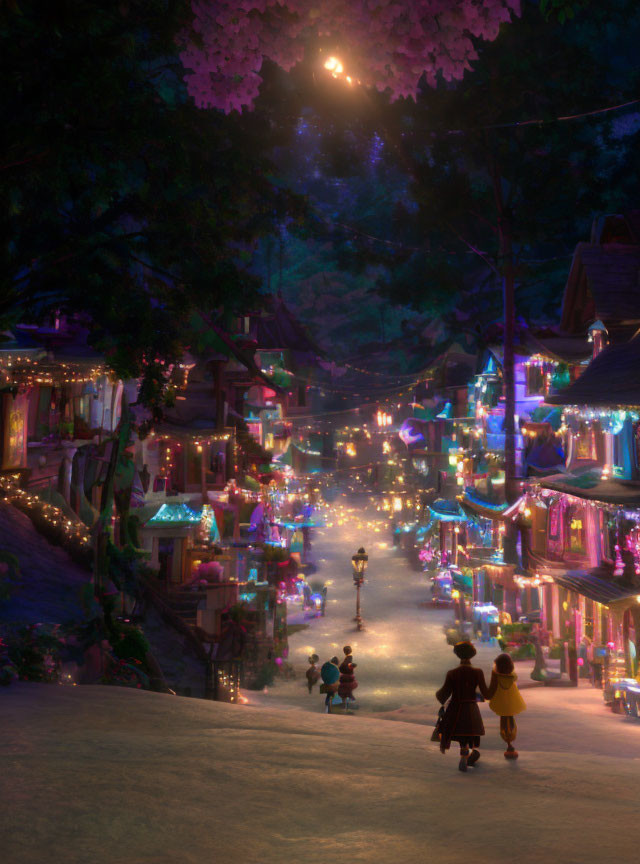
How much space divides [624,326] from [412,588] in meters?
27.3

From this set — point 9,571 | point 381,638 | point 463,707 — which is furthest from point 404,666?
point 463,707

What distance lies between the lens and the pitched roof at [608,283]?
19.2 metres

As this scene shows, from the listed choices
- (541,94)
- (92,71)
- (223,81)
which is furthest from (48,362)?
(541,94)

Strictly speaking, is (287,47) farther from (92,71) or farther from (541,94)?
(541,94)

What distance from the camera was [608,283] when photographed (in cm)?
1958

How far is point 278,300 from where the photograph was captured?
55.6 meters

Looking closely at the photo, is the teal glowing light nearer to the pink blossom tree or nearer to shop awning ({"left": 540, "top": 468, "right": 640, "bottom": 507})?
shop awning ({"left": 540, "top": 468, "right": 640, "bottom": 507})

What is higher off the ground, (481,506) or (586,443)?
(586,443)

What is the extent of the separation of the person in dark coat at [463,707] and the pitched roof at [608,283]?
13112 millimetres

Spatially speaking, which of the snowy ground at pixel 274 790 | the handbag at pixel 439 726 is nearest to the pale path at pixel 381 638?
the snowy ground at pixel 274 790

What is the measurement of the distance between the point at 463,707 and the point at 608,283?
46.8ft

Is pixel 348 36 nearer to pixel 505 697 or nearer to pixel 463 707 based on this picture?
pixel 463 707

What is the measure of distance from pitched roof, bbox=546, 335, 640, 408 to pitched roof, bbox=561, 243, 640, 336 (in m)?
0.83

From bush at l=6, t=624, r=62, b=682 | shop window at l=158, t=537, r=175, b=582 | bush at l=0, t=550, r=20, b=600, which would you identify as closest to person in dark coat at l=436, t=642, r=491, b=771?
bush at l=6, t=624, r=62, b=682
